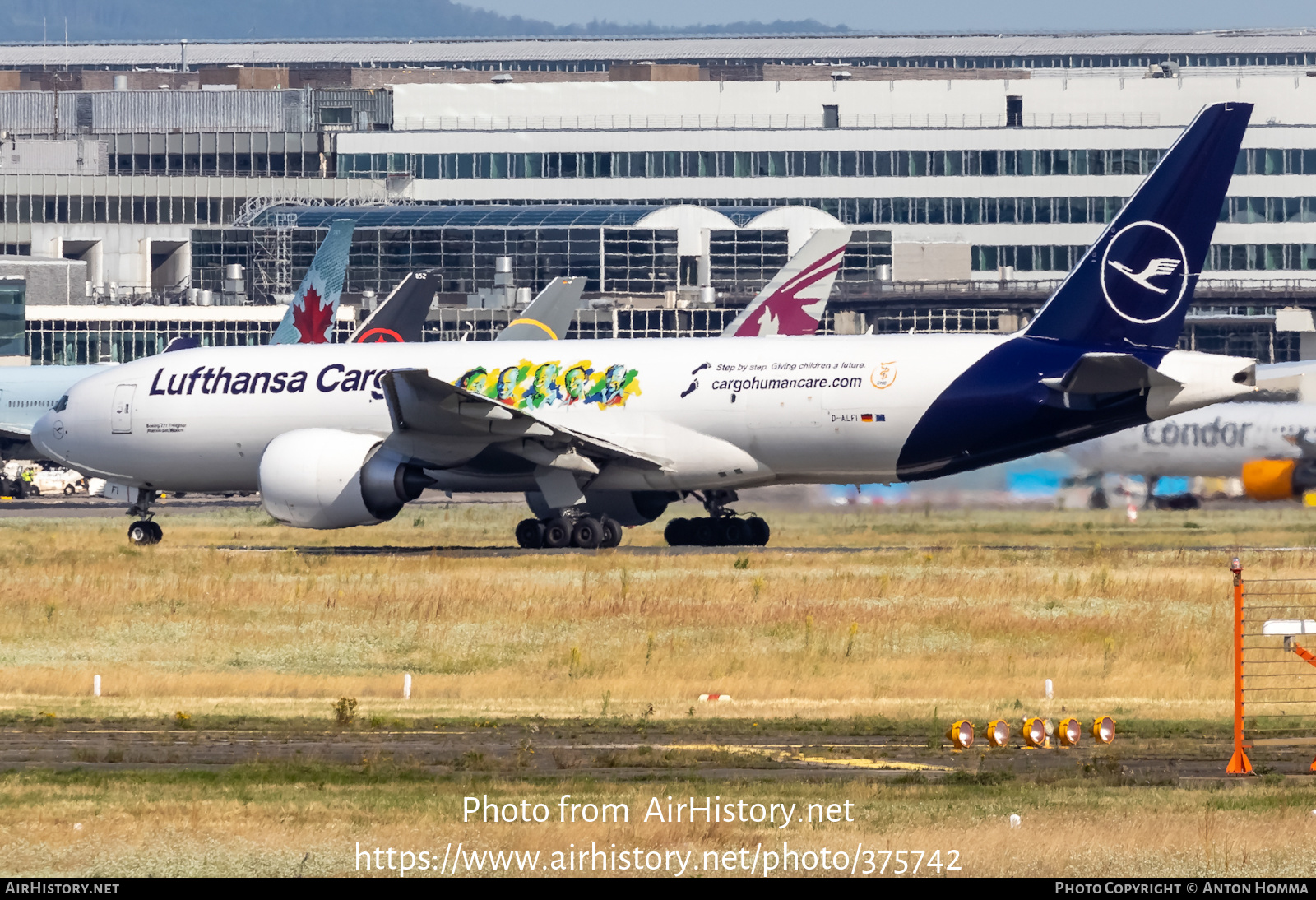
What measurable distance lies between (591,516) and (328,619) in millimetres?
11779

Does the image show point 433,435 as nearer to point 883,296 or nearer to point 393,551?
point 393,551

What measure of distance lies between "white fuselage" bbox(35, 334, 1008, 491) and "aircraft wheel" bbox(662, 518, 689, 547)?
2862mm

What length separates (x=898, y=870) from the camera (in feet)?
40.1

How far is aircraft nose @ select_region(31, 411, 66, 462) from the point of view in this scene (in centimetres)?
4522

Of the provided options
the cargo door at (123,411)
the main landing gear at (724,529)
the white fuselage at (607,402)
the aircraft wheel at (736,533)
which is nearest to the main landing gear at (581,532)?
the white fuselage at (607,402)

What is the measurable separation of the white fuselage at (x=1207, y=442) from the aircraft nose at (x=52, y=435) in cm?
2337

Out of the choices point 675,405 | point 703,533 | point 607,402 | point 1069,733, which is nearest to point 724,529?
point 703,533

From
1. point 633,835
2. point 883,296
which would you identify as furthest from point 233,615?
point 883,296

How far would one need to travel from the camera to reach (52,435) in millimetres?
45406

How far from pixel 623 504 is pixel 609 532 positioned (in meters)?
2.08

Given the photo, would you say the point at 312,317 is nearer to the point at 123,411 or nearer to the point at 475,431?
the point at 123,411

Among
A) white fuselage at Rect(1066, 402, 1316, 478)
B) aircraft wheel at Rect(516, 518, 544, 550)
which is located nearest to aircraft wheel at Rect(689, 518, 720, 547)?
aircraft wheel at Rect(516, 518, 544, 550)

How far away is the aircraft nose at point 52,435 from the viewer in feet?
148

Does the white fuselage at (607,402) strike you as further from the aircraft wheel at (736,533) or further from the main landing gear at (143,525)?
the aircraft wheel at (736,533)
